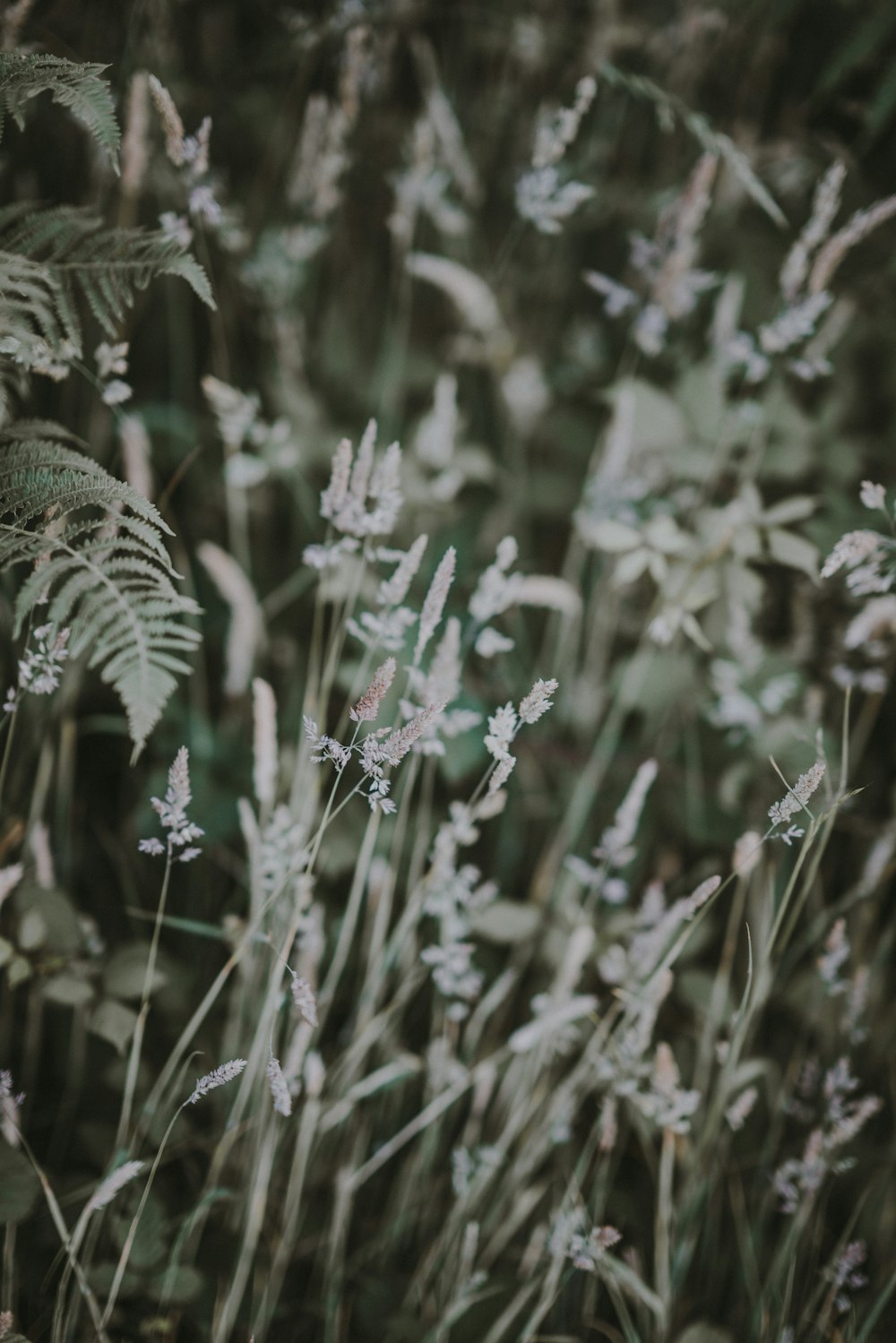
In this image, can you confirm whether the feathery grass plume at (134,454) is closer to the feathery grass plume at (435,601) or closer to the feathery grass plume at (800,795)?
the feathery grass plume at (435,601)

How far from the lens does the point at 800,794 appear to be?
874mm

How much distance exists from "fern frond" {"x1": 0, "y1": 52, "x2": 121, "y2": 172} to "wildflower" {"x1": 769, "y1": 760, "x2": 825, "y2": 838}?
89cm

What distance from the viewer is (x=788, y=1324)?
1.15 meters

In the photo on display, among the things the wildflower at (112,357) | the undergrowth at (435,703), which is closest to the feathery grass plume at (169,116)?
the undergrowth at (435,703)

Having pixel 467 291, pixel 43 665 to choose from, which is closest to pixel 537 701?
pixel 43 665

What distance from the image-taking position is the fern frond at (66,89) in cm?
86

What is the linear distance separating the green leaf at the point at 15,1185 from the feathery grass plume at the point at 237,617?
73 cm

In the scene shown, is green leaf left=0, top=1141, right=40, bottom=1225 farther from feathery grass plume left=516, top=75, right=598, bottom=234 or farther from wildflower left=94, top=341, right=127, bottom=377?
feathery grass plume left=516, top=75, right=598, bottom=234

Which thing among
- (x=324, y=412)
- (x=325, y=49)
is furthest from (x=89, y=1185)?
(x=325, y=49)

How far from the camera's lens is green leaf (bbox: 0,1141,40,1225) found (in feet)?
3.10

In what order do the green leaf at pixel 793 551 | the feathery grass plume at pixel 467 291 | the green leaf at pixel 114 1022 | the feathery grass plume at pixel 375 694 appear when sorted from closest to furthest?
1. the feathery grass plume at pixel 375 694
2. the green leaf at pixel 114 1022
3. the green leaf at pixel 793 551
4. the feathery grass plume at pixel 467 291

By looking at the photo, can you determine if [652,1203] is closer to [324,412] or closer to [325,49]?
[324,412]

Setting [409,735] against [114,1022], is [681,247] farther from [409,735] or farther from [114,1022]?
[114,1022]

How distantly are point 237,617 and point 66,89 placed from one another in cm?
74
